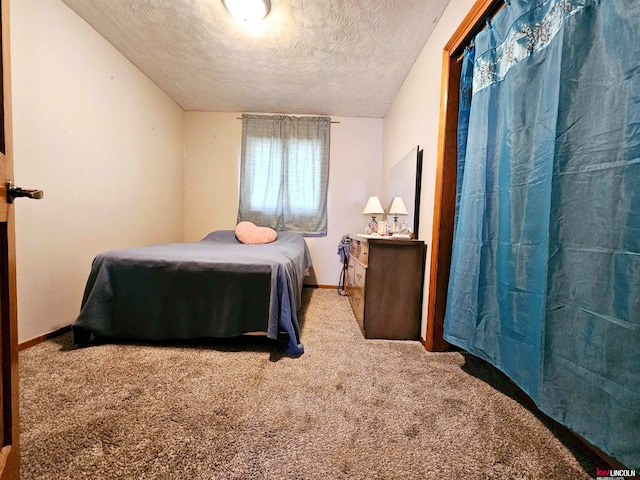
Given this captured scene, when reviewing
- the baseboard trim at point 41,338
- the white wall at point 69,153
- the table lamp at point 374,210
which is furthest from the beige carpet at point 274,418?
the table lamp at point 374,210

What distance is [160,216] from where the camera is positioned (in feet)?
9.64

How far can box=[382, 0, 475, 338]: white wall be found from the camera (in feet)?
5.19

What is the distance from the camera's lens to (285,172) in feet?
11.0

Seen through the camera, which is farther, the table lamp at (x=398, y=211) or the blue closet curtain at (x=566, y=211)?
the table lamp at (x=398, y=211)

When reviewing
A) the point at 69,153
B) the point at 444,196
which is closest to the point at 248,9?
the point at 69,153

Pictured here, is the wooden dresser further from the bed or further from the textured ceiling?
the textured ceiling

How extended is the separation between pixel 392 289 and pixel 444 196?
75 cm

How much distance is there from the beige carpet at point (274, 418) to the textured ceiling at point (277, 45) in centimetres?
235

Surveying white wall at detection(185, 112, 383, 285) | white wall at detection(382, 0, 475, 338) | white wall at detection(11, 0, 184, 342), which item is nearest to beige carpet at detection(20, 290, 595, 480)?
white wall at detection(11, 0, 184, 342)

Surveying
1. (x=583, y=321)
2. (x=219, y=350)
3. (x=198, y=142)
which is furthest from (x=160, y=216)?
(x=583, y=321)

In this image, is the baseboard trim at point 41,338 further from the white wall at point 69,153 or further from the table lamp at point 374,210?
the table lamp at point 374,210

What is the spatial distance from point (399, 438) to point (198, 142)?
152 inches

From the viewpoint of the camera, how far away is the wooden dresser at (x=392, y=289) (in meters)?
1.79

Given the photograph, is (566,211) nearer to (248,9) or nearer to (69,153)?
(248,9)
